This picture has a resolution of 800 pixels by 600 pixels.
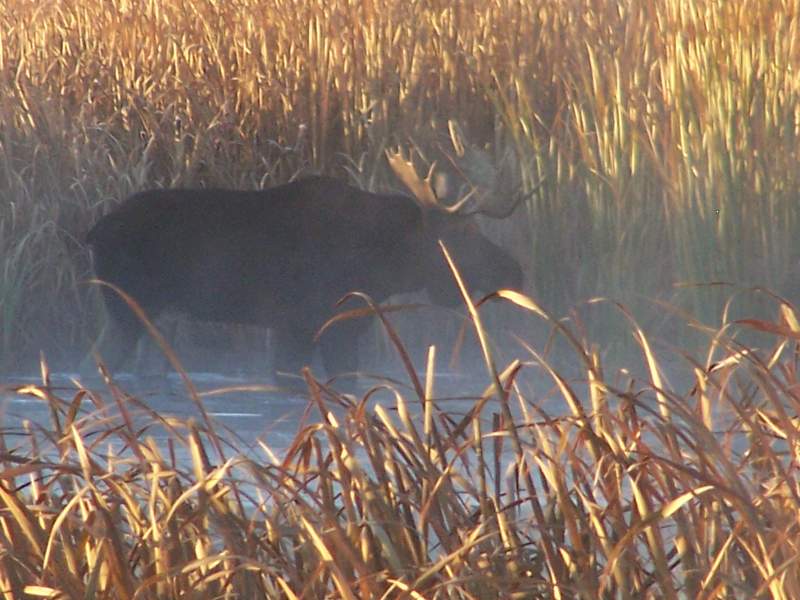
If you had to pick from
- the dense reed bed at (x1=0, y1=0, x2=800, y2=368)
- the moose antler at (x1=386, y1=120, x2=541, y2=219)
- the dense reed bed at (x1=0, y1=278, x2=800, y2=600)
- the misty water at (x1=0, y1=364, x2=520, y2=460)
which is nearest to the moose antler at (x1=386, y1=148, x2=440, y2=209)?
the moose antler at (x1=386, y1=120, x2=541, y2=219)

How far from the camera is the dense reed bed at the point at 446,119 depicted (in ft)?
18.2

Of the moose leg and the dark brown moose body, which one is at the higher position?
the dark brown moose body

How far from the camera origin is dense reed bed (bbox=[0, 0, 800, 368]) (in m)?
5.56

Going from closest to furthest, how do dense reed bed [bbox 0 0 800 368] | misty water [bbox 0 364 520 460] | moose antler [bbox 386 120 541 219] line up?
misty water [bbox 0 364 520 460], dense reed bed [bbox 0 0 800 368], moose antler [bbox 386 120 541 219]

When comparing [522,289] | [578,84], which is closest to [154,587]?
[522,289]

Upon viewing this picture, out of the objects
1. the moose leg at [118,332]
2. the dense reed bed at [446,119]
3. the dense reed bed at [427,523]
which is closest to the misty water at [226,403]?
the moose leg at [118,332]

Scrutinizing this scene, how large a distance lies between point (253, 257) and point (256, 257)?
11 mm

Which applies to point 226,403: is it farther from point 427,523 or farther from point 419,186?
point 427,523

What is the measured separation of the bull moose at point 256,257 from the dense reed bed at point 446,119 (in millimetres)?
Result: 486

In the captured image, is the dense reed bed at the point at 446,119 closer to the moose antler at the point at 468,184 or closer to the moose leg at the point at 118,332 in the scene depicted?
the moose antler at the point at 468,184

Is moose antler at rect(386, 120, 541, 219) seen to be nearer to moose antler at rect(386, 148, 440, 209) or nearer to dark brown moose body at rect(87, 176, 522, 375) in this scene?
moose antler at rect(386, 148, 440, 209)

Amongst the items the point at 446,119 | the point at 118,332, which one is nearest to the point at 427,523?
the point at 118,332

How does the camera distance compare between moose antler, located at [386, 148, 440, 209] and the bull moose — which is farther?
moose antler, located at [386, 148, 440, 209]

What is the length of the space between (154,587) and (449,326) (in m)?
3.98
